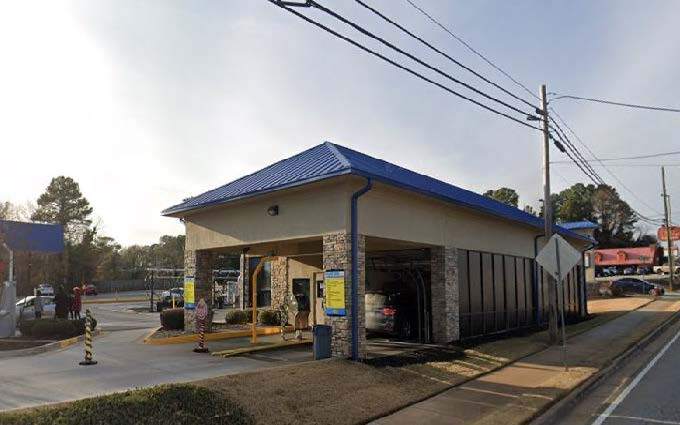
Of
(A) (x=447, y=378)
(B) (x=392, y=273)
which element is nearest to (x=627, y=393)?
(A) (x=447, y=378)

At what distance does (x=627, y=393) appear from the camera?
36.3 feet

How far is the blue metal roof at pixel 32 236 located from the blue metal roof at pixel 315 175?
1403 centimetres

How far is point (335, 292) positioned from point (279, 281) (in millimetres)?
10247

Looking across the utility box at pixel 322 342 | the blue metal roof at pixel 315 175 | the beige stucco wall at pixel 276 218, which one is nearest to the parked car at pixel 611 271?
the blue metal roof at pixel 315 175

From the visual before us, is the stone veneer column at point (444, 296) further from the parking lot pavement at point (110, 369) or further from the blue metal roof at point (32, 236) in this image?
the blue metal roof at point (32, 236)

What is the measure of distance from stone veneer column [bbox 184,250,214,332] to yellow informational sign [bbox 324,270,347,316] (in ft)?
22.2

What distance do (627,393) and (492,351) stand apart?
204 inches

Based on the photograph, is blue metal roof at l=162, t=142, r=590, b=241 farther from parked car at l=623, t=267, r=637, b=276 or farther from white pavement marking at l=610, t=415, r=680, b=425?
parked car at l=623, t=267, r=637, b=276

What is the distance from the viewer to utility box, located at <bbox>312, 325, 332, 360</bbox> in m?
12.9

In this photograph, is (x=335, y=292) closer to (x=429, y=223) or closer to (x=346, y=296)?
(x=346, y=296)

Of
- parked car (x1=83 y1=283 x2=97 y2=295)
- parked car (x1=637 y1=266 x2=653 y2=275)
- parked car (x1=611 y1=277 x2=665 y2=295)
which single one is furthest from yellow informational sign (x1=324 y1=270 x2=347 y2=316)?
parked car (x1=637 y1=266 x2=653 y2=275)

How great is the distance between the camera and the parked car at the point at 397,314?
18.2m

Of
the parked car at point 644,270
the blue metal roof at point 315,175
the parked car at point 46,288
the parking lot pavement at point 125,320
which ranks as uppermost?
the blue metal roof at point 315,175

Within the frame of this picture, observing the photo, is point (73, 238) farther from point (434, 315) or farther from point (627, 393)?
point (627, 393)
